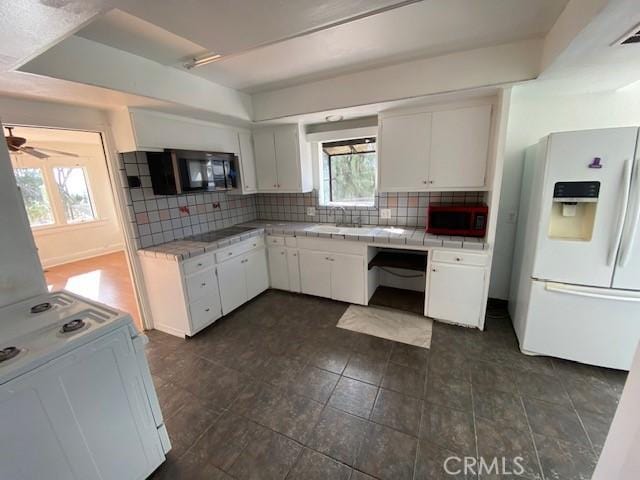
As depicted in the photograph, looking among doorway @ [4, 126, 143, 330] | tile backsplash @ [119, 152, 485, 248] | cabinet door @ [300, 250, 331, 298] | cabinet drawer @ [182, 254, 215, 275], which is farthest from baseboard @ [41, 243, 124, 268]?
cabinet door @ [300, 250, 331, 298]

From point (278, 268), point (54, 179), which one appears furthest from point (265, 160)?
point (54, 179)

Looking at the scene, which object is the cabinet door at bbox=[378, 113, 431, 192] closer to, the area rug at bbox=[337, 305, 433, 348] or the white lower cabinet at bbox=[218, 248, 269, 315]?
the area rug at bbox=[337, 305, 433, 348]

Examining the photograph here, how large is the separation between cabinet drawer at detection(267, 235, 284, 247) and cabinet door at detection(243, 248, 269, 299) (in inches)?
5.2

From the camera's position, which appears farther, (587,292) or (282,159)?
(282,159)

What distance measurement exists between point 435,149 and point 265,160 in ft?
6.82

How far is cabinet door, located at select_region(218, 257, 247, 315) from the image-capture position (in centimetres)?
285

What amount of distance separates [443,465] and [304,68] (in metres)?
2.99

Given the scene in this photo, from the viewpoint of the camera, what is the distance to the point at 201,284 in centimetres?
259

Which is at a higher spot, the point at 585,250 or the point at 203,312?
the point at 585,250

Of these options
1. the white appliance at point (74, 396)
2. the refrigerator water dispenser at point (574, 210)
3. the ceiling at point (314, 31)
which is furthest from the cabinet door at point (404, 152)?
the white appliance at point (74, 396)

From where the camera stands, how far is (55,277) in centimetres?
450

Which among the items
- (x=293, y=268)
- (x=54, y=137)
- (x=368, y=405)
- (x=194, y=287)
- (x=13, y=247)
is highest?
(x=54, y=137)

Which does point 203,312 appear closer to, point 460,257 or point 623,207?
point 460,257

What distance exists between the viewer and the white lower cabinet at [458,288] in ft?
7.98
